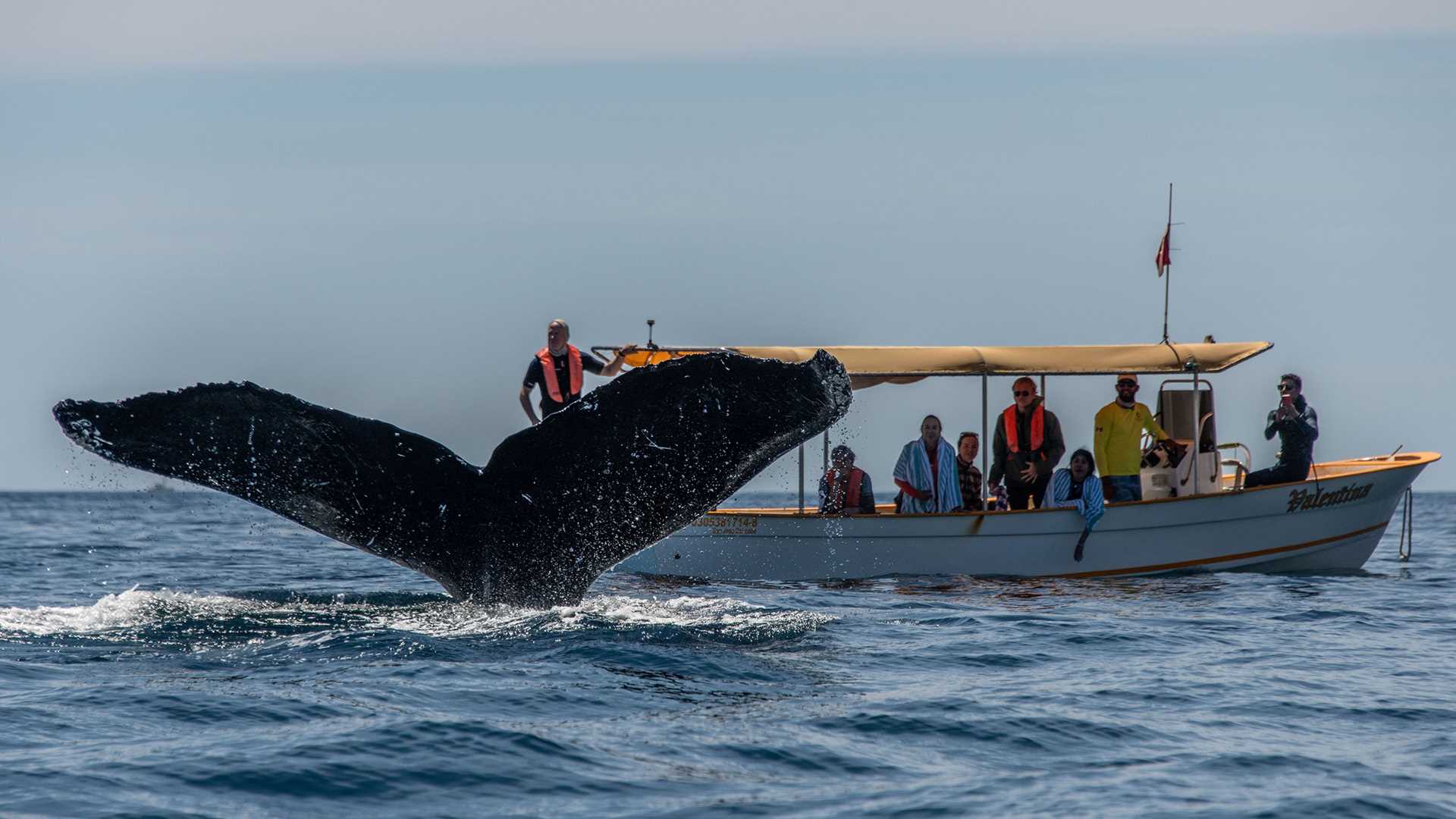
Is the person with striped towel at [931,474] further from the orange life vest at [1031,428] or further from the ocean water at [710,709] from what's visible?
the ocean water at [710,709]

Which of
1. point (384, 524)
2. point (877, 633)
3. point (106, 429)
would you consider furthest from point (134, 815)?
point (877, 633)

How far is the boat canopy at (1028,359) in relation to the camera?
15344mm

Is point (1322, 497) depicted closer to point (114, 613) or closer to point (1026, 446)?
point (1026, 446)

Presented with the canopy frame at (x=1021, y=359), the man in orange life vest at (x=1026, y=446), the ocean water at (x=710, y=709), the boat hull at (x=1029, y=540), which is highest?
the canopy frame at (x=1021, y=359)

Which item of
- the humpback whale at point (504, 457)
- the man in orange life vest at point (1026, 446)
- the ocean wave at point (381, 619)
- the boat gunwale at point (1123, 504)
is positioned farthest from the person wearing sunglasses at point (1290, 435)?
the humpback whale at point (504, 457)

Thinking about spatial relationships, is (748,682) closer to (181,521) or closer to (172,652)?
(172,652)

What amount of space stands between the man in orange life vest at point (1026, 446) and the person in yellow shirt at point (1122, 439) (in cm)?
40

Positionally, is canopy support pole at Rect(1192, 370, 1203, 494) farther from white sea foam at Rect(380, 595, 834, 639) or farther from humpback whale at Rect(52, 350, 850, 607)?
humpback whale at Rect(52, 350, 850, 607)

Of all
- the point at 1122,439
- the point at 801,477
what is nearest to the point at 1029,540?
the point at 1122,439

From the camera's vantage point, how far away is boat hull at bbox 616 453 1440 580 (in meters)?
15.1

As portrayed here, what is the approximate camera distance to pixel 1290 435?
51.9ft

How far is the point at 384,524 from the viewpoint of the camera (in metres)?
7.53

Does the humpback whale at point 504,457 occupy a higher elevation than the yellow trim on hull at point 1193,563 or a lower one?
higher

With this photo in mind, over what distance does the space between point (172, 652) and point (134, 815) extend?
9.62ft
